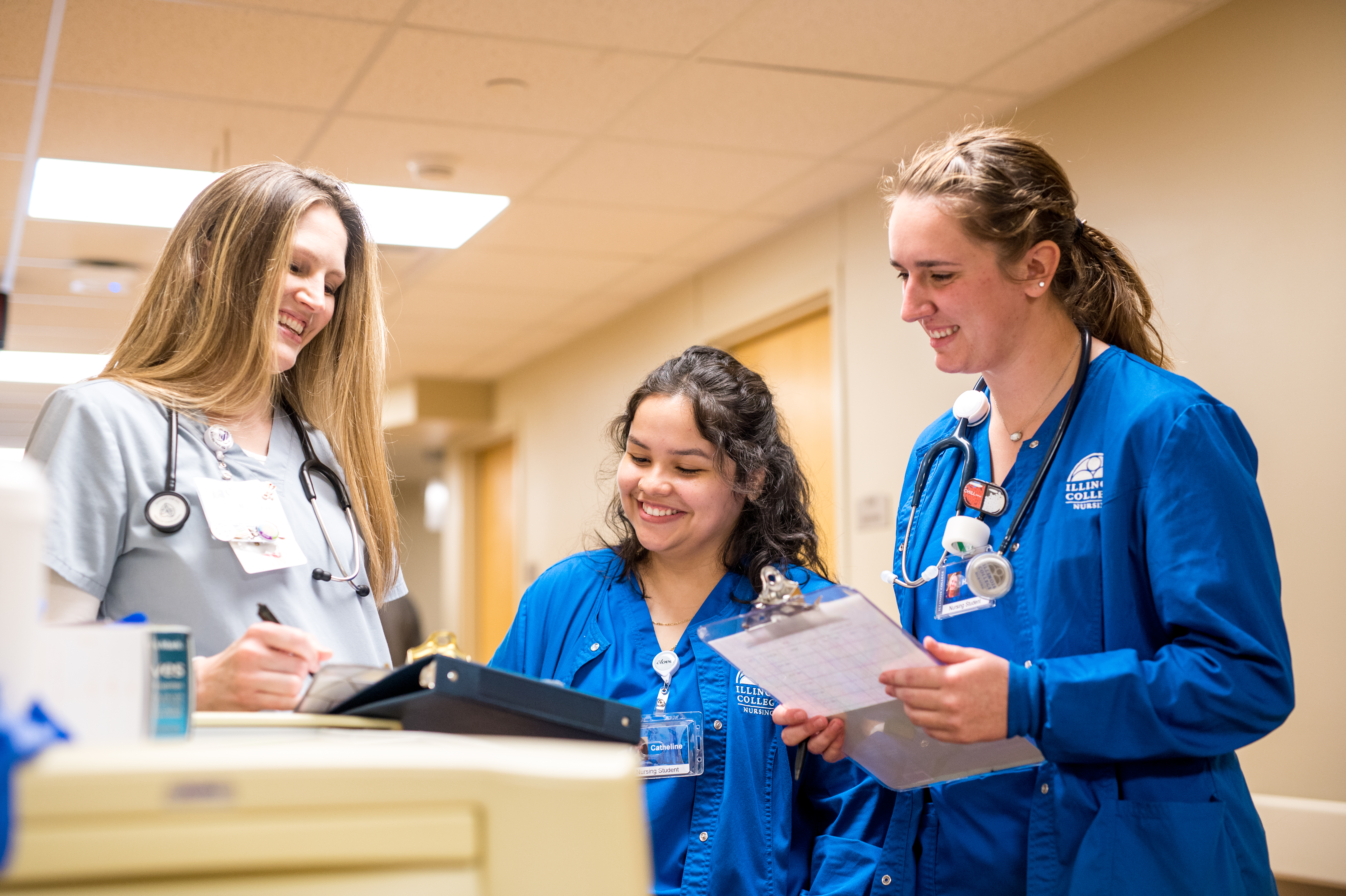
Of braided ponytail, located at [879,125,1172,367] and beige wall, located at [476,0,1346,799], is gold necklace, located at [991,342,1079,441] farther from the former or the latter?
beige wall, located at [476,0,1346,799]

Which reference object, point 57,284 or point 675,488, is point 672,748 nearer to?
point 675,488

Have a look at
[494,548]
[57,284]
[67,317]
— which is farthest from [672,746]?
[494,548]

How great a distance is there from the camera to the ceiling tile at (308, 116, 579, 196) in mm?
3566

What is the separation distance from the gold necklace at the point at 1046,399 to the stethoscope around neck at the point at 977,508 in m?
0.01

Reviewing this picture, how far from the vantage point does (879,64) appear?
3117mm

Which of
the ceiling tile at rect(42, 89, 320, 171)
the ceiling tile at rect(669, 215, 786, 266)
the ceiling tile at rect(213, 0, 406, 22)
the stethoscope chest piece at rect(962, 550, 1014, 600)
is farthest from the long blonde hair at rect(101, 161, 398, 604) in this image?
the ceiling tile at rect(669, 215, 786, 266)

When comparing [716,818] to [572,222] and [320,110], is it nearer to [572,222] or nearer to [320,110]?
[320,110]

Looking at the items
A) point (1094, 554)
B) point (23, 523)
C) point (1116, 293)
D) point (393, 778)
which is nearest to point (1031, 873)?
point (1094, 554)

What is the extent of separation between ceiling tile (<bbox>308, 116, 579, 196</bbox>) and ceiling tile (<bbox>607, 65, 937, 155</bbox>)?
33cm

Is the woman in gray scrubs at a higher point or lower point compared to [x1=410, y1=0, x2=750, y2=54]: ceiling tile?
lower

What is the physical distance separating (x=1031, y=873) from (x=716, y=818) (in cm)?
41

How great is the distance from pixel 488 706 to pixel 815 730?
2.30 feet

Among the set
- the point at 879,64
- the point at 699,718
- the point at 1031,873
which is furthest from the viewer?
the point at 879,64

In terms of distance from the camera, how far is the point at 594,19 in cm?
284
